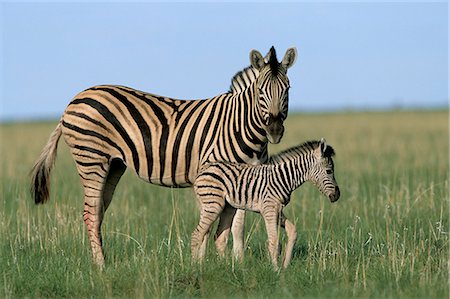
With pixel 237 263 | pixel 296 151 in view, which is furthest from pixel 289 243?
pixel 296 151

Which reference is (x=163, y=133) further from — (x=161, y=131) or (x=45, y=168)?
(x=45, y=168)

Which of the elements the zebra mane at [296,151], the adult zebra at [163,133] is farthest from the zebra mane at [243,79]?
the zebra mane at [296,151]

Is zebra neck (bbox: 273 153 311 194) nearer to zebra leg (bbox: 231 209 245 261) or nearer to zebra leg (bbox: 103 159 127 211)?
zebra leg (bbox: 231 209 245 261)

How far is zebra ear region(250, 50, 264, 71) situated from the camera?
8508mm

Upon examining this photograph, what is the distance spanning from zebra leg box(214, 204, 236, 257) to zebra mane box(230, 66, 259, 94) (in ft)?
4.86

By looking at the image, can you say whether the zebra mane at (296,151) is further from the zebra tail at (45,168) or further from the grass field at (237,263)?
the zebra tail at (45,168)

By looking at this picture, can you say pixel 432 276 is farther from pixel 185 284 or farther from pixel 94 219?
pixel 94 219

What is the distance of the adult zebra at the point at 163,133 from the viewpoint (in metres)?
8.71

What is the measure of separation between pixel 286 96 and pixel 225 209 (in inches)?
56.6

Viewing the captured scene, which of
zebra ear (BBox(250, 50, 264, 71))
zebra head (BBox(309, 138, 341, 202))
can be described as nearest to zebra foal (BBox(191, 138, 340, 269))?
zebra head (BBox(309, 138, 341, 202))

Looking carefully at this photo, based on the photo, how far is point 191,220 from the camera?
11609mm

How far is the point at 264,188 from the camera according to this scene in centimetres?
823

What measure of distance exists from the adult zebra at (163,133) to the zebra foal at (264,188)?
16.9 inches

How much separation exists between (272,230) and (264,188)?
460mm
